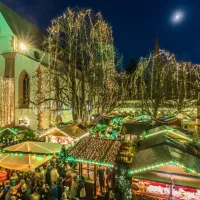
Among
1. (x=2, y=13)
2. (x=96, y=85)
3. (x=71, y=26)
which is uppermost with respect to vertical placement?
(x=2, y=13)

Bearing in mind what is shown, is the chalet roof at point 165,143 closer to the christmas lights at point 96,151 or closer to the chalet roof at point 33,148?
the christmas lights at point 96,151

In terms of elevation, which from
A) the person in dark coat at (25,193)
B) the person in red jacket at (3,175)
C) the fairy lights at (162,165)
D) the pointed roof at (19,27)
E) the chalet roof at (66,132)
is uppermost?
the pointed roof at (19,27)

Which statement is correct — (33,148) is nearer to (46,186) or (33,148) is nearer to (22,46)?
(46,186)

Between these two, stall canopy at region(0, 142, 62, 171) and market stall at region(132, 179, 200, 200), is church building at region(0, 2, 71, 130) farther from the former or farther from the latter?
market stall at region(132, 179, 200, 200)

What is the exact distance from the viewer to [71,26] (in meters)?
16.5

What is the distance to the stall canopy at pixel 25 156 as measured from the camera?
29.8 feet

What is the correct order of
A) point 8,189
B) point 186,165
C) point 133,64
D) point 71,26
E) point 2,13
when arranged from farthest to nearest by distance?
point 133,64
point 2,13
point 71,26
point 8,189
point 186,165

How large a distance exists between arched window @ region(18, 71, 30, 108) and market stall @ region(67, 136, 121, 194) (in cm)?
1329

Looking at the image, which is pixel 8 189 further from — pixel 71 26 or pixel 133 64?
pixel 133 64

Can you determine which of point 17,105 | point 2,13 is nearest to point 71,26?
point 2,13

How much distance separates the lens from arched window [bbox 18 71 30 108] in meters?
21.2

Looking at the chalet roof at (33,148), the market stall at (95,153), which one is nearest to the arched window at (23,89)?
the chalet roof at (33,148)

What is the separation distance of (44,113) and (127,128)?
402 inches

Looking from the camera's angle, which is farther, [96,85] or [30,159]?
[96,85]
